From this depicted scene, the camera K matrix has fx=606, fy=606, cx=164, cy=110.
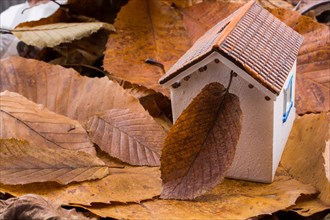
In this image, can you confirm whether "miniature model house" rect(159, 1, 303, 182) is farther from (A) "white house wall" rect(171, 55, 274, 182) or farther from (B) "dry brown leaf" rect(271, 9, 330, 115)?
(B) "dry brown leaf" rect(271, 9, 330, 115)

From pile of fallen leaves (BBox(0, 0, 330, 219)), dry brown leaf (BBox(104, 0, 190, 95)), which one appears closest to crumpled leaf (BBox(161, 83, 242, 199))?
pile of fallen leaves (BBox(0, 0, 330, 219))

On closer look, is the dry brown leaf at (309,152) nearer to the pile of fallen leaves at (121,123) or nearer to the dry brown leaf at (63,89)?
the pile of fallen leaves at (121,123)

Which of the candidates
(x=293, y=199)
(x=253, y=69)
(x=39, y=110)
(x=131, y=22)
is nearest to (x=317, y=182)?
(x=293, y=199)

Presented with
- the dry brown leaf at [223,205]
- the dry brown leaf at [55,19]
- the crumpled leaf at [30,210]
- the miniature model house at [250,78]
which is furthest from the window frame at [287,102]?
the dry brown leaf at [55,19]

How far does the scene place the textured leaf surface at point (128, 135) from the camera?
2.62 feet

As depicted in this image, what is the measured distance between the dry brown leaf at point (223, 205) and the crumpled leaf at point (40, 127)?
0.45 feet

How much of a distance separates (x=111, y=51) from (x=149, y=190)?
366 millimetres

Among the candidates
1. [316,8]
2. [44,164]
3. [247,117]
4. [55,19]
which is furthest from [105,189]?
[316,8]

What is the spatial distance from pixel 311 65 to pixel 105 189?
1.46ft

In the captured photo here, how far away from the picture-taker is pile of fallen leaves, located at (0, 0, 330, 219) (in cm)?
71

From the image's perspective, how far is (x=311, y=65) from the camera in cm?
100

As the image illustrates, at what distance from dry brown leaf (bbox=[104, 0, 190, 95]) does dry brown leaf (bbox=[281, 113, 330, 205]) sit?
0.67ft

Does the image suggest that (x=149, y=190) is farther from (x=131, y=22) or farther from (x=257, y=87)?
(x=131, y=22)

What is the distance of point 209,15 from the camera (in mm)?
1090
